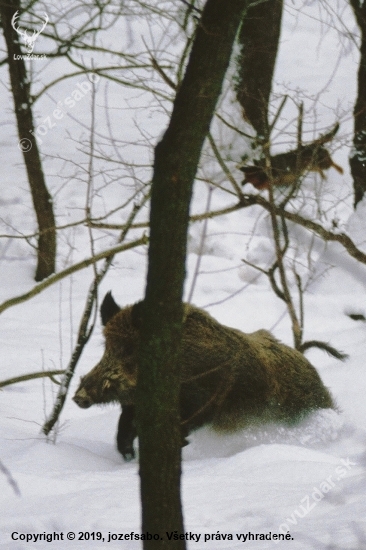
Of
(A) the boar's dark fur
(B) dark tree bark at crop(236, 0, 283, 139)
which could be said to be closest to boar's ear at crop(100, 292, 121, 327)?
(A) the boar's dark fur

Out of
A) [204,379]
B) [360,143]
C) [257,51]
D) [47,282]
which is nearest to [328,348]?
[204,379]

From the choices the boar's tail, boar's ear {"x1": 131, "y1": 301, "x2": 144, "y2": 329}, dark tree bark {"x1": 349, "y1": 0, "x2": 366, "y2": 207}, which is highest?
dark tree bark {"x1": 349, "y1": 0, "x2": 366, "y2": 207}

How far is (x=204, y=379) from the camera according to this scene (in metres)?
5.52

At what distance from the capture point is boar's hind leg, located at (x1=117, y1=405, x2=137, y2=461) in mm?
5406

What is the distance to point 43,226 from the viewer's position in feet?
38.3

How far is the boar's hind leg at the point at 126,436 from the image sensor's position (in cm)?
541

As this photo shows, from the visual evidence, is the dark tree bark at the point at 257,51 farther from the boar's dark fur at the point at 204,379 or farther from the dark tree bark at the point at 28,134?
the boar's dark fur at the point at 204,379

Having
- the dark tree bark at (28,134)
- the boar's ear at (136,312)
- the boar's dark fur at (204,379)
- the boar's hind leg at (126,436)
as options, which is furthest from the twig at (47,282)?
the dark tree bark at (28,134)

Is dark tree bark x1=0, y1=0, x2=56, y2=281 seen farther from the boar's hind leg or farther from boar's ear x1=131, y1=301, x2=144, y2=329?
boar's ear x1=131, y1=301, x2=144, y2=329

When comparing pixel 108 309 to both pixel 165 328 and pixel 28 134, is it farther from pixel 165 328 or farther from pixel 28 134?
pixel 28 134

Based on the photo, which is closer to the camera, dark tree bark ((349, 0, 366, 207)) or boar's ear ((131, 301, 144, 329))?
boar's ear ((131, 301, 144, 329))

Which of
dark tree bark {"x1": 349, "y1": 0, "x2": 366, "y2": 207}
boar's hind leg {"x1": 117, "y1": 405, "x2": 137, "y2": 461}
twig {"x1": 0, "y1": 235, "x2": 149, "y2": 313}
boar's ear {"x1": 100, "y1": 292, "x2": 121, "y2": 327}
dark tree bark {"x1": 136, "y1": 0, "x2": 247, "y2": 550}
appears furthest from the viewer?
dark tree bark {"x1": 349, "y1": 0, "x2": 366, "y2": 207}

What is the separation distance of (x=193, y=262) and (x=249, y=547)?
30.3ft

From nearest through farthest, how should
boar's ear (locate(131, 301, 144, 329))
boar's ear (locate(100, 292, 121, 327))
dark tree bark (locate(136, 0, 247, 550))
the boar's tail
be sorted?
dark tree bark (locate(136, 0, 247, 550))
boar's ear (locate(131, 301, 144, 329))
boar's ear (locate(100, 292, 121, 327))
the boar's tail
